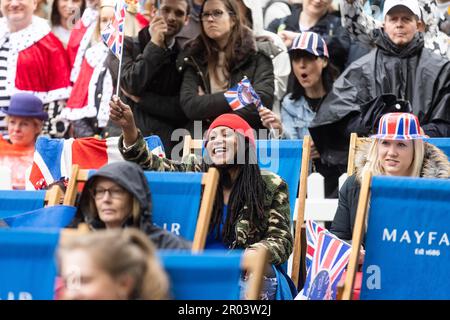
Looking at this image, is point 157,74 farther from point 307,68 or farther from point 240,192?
point 240,192

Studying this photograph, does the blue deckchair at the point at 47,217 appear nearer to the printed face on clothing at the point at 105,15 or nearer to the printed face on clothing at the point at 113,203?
the printed face on clothing at the point at 113,203

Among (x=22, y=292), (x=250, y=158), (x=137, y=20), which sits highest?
(x=137, y=20)

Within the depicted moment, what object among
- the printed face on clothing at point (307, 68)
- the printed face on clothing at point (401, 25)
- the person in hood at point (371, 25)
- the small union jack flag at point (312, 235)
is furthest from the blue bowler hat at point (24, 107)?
the small union jack flag at point (312, 235)

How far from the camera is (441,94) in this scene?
836 cm

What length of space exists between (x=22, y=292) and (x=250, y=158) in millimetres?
2144

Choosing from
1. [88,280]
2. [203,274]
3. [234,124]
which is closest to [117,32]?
[234,124]

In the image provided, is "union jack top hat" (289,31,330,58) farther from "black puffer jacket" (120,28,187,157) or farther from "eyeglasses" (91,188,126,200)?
"eyeglasses" (91,188,126,200)

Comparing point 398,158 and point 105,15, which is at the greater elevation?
point 105,15

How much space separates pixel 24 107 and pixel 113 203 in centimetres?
387

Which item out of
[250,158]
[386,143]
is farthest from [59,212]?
[386,143]

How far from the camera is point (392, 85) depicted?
849cm

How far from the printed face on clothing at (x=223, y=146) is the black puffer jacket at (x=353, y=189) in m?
0.65

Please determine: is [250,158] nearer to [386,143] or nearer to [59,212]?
[386,143]

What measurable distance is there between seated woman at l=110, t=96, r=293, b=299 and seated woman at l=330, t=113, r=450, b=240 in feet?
1.08
